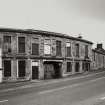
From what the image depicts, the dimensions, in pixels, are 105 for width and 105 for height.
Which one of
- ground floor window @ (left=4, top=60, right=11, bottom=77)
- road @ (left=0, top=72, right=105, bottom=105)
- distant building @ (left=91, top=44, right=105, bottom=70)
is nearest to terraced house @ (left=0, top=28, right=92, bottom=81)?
ground floor window @ (left=4, top=60, right=11, bottom=77)

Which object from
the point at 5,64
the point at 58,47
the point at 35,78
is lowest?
the point at 35,78

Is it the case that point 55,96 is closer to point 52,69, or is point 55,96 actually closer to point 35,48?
point 35,48

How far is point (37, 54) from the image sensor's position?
91.2 feet

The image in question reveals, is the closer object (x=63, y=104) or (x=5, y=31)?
(x=63, y=104)

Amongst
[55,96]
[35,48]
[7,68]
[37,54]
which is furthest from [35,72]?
[55,96]

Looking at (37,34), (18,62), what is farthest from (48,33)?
(18,62)

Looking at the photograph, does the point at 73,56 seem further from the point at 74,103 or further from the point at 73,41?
the point at 74,103

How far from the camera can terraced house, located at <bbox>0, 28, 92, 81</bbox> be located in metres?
25.7

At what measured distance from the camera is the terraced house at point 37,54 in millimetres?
25672

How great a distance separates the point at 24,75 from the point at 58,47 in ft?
24.8

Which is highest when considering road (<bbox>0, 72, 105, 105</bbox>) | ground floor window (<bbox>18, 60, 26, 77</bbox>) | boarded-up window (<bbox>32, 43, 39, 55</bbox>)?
boarded-up window (<bbox>32, 43, 39, 55</bbox>)

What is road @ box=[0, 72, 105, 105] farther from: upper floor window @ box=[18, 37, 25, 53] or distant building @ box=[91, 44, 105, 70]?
distant building @ box=[91, 44, 105, 70]

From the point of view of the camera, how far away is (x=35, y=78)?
2752 cm

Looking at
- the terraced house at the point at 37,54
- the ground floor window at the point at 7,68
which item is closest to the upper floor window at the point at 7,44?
the terraced house at the point at 37,54
